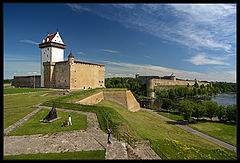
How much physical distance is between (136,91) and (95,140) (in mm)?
51325

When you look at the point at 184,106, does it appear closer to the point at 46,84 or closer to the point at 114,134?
the point at 114,134

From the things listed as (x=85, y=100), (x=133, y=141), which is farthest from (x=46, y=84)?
(x=133, y=141)

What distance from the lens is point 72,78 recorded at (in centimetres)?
2606

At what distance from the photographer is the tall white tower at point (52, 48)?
1044 inches

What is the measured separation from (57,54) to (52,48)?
149 cm

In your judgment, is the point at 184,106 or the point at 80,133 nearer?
the point at 80,133

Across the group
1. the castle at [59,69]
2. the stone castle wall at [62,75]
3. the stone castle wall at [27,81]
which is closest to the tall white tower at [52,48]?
the castle at [59,69]

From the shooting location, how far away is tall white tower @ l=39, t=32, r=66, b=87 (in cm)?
2652

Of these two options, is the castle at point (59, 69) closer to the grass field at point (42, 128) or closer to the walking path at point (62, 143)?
the grass field at point (42, 128)

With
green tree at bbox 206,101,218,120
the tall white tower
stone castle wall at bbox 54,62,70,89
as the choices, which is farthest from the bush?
the tall white tower

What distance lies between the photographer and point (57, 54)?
27.4m

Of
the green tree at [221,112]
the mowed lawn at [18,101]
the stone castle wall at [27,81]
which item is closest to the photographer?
the mowed lawn at [18,101]

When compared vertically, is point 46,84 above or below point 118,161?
above

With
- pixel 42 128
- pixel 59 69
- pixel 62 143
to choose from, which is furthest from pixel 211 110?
pixel 59 69
